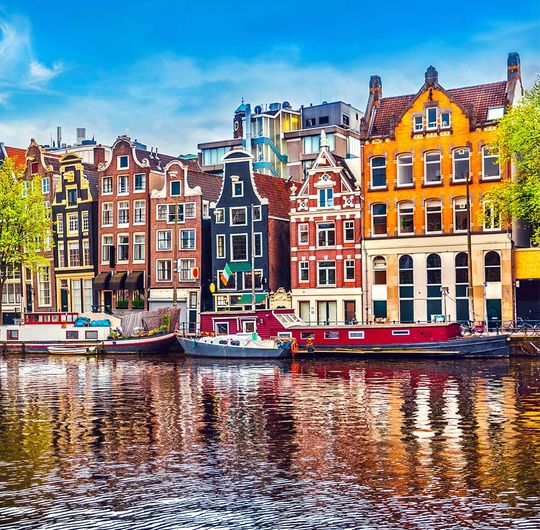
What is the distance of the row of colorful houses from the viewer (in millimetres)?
77625

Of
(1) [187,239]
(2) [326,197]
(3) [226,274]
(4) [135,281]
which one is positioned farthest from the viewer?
(4) [135,281]

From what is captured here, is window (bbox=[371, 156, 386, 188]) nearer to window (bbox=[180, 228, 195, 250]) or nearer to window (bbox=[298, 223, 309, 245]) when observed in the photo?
window (bbox=[298, 223, 309, 245])

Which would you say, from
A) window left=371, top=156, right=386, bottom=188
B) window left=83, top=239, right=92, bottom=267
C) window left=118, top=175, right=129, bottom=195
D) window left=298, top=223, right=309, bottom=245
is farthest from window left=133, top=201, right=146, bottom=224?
window left=371, top=156, right=386, bottom=188

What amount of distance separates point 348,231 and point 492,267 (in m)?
13.6

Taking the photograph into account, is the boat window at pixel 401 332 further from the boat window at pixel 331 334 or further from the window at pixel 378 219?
the window at pixel 378 219

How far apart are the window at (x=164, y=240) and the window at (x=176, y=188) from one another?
3.83m

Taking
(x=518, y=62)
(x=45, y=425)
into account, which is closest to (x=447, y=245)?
(x=518, y=62)

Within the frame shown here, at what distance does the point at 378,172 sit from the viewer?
8256cm

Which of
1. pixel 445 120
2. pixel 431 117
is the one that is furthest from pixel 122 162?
pixel 445 120

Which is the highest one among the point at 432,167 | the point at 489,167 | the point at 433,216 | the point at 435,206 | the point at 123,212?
the point at 432,167

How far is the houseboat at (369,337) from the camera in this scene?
208 ft

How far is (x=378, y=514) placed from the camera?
77.9 ft

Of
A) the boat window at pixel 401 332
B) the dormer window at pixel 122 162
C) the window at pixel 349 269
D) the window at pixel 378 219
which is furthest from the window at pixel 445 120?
the dormer window at pixel 122 162

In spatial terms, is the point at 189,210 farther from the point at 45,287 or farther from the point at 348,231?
the point at 45,287
